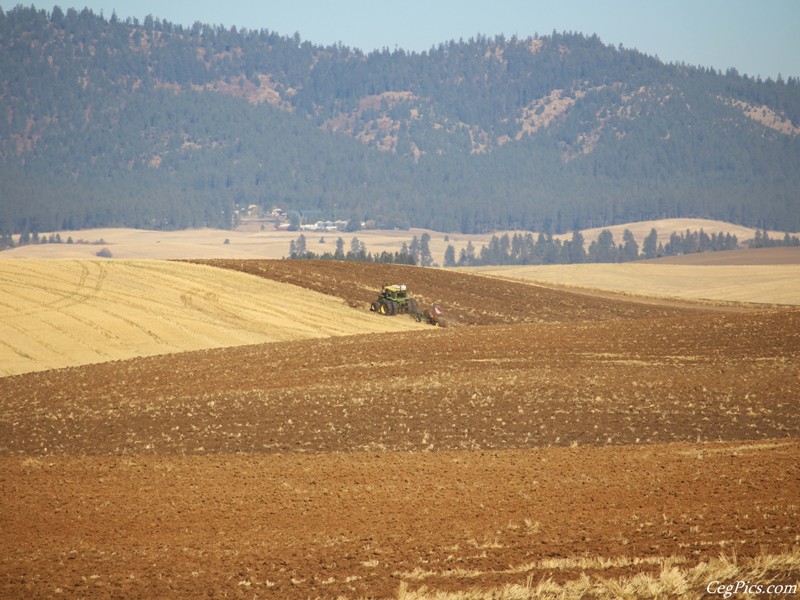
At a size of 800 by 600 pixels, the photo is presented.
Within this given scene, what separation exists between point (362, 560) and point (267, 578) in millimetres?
1257

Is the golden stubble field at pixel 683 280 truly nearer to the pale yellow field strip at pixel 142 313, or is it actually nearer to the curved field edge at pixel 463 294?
the curved field edge at pixel 463 294

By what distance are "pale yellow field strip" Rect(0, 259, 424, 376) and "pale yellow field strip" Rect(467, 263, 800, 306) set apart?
88.9 feet

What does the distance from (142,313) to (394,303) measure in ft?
38.4

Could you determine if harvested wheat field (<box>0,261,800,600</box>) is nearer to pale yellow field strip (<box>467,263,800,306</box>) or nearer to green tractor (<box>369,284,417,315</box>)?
green tractor (<box>369,284,417,315</box>)

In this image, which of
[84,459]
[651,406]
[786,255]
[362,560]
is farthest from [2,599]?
[786,255]

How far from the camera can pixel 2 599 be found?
12.7 metres

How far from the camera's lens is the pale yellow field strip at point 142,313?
38250mm

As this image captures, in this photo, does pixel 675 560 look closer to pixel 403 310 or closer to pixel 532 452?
pixel 532 452

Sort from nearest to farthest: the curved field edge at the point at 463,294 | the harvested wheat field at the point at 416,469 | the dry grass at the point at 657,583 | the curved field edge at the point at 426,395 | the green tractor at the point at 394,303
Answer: the dry grass at the point at 657,583
the harvested wheat field at the point at 416,469
the curved field edge at the point at 426,395
the green tractor at the point at 394,303
the curved field edge at the point at 463,294

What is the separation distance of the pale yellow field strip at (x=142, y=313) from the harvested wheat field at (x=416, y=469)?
3530mm

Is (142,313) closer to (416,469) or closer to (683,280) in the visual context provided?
(416,469)

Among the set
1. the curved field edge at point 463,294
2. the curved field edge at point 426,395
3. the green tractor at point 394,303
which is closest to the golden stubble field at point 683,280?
the curved field edge at point 463,294

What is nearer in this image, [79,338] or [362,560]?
[362,560]

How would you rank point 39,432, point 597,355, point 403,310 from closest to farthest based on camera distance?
1. point 39,432
2. point 597,355
3. point 403,310
